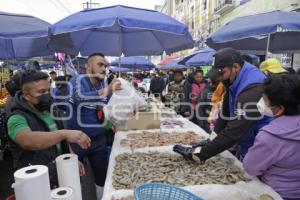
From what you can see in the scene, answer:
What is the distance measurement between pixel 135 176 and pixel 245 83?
139 cm

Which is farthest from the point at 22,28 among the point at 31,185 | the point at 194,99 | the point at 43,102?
the point at 194,99

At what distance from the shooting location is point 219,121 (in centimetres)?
356

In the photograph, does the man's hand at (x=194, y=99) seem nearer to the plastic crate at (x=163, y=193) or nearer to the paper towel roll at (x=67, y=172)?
the plastic crate at (x=163, y=193)

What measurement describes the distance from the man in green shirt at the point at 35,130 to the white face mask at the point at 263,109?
1514mm

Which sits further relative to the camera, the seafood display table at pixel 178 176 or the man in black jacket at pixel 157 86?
the man in black jacket at pixel 157 86

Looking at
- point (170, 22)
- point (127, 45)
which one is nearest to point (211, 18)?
point (127, 45)

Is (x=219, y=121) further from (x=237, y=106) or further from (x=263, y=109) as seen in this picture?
(x=263, y=109)

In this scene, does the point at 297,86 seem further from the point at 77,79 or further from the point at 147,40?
the point at 147,40

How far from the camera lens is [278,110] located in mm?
2244

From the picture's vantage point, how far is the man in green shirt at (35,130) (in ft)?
7.46

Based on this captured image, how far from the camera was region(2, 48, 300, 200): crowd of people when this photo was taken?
7.11ft

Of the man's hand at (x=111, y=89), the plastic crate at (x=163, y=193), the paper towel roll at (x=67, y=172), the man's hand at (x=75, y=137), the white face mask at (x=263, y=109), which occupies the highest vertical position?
the man's hand at (x=111, y=89)

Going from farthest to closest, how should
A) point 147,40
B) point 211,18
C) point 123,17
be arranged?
point 211,18 → point 147,40 → point 123,17

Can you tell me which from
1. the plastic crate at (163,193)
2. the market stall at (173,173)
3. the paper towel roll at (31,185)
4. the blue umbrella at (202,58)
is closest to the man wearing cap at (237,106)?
the market stall at (173,173)
